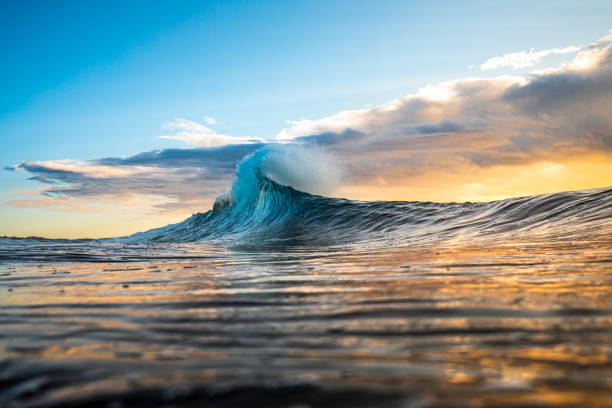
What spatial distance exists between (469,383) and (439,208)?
A: 12535 millimetres

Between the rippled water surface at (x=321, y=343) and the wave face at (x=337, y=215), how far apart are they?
411 cm

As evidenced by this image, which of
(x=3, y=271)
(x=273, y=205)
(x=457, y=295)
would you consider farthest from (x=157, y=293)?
(x=273, y=205)

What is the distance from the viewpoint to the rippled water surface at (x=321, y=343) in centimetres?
105

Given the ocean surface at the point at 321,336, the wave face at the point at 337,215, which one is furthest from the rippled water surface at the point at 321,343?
the wave face at the point at 337,215

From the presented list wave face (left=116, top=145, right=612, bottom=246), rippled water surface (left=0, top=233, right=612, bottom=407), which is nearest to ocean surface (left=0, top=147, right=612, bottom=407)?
rippled water surface (left=0, top=233, right=612, bottom=407)

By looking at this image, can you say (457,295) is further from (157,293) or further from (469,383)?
(157,293)

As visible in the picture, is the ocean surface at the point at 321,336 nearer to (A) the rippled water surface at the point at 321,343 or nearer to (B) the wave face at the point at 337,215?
(A) the rippled water surface at the point at 321,343

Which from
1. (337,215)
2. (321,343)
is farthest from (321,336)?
(337,215)

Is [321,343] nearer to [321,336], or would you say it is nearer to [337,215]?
[321,336]

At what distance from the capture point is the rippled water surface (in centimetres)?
105

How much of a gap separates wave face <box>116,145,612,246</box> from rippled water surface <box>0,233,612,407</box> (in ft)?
13.5

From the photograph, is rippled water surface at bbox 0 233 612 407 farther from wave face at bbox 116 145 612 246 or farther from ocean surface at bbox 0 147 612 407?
wave face at bbox 116 145 612 246

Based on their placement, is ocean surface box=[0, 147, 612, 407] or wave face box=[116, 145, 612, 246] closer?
ocean surface box=[0, 147, 612, 407]

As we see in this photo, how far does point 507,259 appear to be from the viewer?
3791 mm
